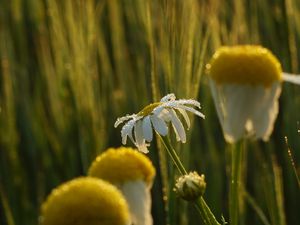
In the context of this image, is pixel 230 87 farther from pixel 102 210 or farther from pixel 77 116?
pixel 77 116

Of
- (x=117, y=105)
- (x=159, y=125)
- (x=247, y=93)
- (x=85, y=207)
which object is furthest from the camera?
(x=117, y=105)

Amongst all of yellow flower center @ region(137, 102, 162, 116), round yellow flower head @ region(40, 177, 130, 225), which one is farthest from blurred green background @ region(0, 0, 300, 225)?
round yellow flower head @ region(40, 177, 130, 225)

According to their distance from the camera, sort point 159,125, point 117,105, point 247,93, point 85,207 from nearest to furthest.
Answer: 1. point 85,207
2. point 247,93
3. point 159,125
4. point 117,105

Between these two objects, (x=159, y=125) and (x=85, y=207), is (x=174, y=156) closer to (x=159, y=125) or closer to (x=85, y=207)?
(x=159, y=125)

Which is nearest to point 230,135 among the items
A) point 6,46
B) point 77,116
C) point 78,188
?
point 78,188

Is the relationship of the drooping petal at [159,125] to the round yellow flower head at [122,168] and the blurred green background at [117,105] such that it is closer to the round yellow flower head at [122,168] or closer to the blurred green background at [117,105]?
the round yellow flower head at [122,168]

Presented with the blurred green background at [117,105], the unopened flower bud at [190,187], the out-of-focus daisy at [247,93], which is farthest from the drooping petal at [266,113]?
the blurred green background at [117,105]

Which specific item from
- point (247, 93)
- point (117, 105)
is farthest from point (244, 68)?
point (117, 105)

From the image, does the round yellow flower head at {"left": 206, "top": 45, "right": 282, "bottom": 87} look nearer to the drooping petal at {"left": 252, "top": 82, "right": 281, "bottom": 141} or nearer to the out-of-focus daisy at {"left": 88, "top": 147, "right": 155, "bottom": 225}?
the drooping petal at {"left": 252, "top": 82, "right": 281, "bottom": 141}
